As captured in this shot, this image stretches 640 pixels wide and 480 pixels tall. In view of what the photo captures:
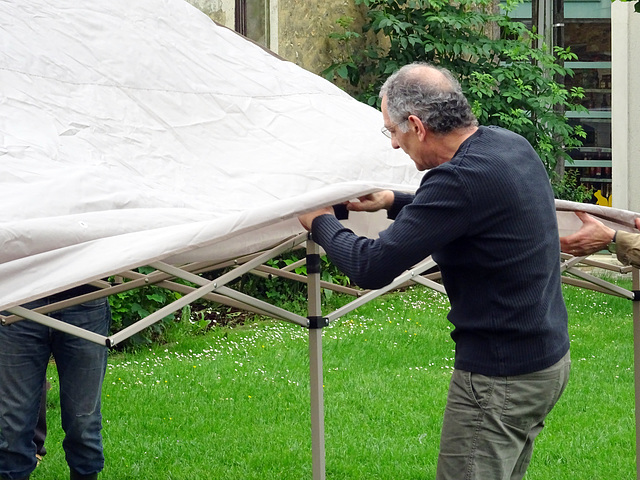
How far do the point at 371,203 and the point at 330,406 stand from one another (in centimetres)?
376

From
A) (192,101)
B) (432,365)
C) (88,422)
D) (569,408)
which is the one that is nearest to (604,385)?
(569,408)

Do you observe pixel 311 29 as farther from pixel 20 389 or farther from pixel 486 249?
pixel 486 249

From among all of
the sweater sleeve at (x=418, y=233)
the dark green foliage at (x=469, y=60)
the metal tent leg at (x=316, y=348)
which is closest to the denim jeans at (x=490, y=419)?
the sweater sleeve at (x=418, y=233)

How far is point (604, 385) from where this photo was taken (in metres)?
6.99

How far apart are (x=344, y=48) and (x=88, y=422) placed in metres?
7.78

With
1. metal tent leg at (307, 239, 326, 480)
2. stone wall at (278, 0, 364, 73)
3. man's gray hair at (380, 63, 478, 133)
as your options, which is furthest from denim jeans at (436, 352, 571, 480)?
stone wall at (278, 0, 364, 73)

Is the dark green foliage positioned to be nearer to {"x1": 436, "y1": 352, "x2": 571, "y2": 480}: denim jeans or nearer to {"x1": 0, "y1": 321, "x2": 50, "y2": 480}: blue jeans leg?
{"x1": 0, "y1": 321, "x2": 50, "y2": 480}: blue jeans leg

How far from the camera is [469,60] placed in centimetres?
1145

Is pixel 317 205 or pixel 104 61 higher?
pixel 104 61

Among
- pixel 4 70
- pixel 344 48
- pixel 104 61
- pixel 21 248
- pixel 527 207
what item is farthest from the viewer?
pixel 344 48

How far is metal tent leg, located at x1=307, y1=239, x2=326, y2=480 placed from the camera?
3.63m

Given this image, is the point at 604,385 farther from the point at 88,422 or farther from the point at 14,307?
the point at 14,307

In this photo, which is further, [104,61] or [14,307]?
[104,61]

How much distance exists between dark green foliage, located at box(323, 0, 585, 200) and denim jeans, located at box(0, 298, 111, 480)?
6825mm
